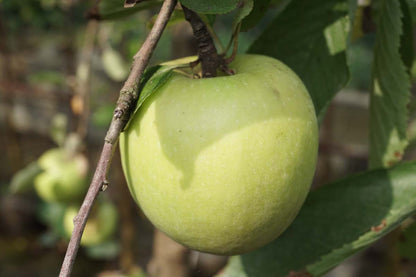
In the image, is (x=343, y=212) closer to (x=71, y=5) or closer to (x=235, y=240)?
(x=235, y=240)

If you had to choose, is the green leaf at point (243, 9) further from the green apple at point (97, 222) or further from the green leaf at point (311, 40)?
the green apple at point (97, 222)

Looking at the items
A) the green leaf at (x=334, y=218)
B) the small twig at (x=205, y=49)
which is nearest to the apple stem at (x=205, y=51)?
the small twig at (x=205, y=49)

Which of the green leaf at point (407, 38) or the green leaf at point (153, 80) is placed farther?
the green leaf at point (407, 38)

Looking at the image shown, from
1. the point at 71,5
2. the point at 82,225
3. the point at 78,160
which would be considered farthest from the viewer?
the point at 78,160

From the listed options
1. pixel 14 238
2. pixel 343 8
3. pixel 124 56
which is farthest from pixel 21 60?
pixel 343 8

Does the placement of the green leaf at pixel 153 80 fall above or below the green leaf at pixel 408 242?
above
